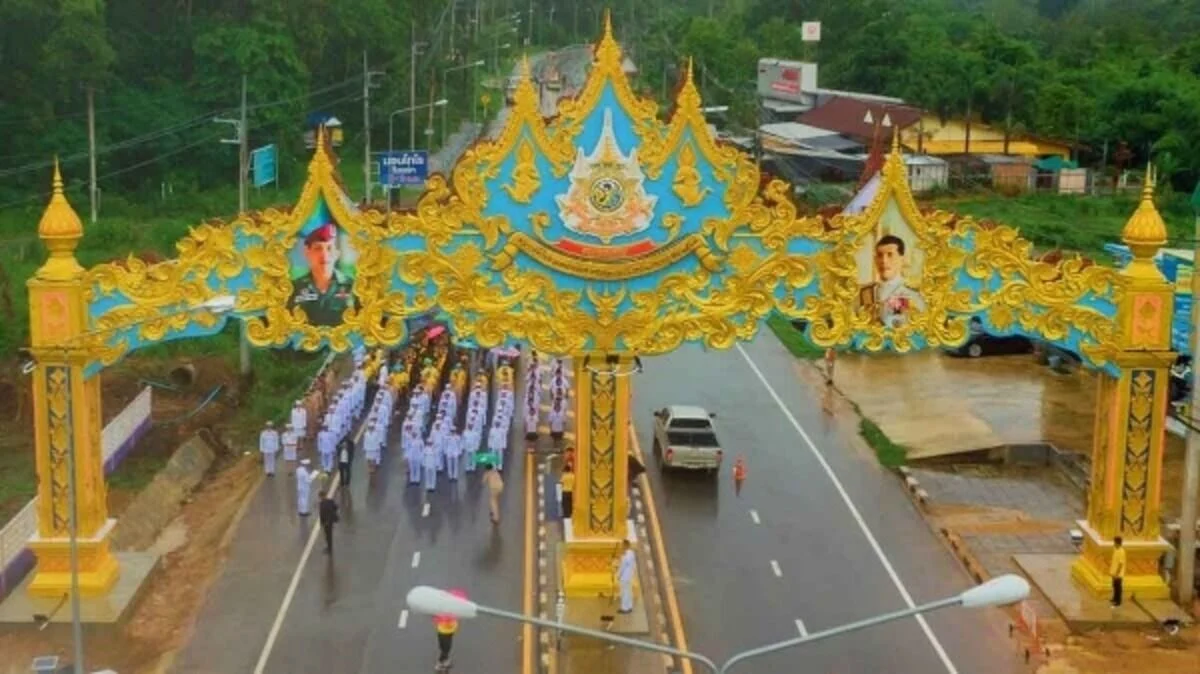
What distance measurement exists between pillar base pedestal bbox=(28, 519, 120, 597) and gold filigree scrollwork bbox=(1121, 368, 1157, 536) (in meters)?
13.4

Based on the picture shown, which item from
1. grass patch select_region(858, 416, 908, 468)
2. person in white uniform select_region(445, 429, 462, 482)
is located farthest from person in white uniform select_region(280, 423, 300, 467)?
grass patch select_region(858, 416, 908, 468)

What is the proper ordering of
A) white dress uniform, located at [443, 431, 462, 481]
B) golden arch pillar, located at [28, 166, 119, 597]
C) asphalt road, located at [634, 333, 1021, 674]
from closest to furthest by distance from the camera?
1. asphalt road, located at [634, 333, 1021, 674]
2. golden arch pillar, located at [28, 166, 119, 597]
3. white dress uniform, located at [443, 431, 462, 481]

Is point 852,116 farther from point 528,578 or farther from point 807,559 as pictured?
point 528,578

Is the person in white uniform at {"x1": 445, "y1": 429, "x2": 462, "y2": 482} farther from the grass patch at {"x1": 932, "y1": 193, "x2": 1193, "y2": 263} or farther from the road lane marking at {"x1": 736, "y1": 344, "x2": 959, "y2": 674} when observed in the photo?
the grass patch at {"x1": 932, "y1": 193, "x2": 1193, "y2": 263}

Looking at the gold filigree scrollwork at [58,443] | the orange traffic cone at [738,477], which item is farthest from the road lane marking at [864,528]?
the gold filigree scrollwork at [58,443]

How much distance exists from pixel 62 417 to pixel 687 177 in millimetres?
8496

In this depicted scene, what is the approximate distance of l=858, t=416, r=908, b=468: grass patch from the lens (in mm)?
27902

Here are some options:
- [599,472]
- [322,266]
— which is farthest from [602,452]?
[322,266]

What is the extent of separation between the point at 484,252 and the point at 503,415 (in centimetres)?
838

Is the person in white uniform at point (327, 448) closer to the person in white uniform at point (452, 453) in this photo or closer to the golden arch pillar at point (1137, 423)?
the person in white uniform at point (452, 453)

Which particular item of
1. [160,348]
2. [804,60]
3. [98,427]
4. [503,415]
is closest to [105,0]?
[160,348]

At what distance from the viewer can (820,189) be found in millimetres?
54969

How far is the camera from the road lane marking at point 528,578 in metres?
18.6

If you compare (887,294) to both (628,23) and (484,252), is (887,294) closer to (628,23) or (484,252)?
(484,252)
